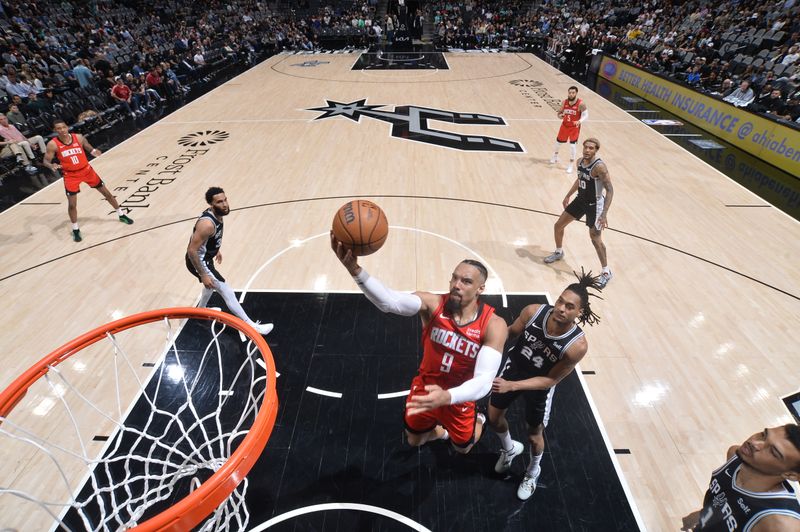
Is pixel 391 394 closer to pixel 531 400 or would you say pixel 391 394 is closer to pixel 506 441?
pixel 506 441

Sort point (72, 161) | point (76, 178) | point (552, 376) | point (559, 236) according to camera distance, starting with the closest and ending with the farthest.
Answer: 1. point (552, 376)
2. point (559, 236)
3. point (72, 161)
4. point (76, 178)

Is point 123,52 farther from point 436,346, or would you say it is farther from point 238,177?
point 436,346

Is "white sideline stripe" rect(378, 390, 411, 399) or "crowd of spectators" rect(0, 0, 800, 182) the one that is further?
"crowd of spectators" rect(0, 0, 800, 182)

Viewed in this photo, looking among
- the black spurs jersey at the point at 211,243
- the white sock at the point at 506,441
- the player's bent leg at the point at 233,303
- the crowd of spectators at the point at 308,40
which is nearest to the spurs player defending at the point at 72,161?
the black spurs jersey at the point at 211,243

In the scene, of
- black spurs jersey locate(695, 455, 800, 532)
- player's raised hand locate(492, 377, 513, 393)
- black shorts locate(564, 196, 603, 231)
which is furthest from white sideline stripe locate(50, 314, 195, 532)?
black shorts locate(564, 196, 603, 231)

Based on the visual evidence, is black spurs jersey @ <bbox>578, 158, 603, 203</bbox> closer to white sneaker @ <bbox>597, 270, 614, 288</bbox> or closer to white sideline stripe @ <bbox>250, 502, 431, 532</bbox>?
white sneaker @ <bbox>597, 270, 614, 288</bbox>

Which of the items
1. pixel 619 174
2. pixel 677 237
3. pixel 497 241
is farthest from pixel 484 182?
pixel 677 237

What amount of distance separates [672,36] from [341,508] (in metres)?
19.8

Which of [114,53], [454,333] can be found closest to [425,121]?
[454,333]

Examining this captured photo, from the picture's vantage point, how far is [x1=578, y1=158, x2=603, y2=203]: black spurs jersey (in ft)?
16.3

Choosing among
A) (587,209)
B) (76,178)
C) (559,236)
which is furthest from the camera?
(76,178)

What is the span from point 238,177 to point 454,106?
23.0ft

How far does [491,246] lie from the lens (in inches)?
240

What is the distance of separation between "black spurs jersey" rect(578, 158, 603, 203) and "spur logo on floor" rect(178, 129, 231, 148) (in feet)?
27.9
